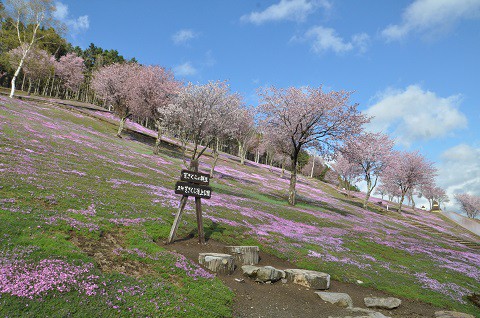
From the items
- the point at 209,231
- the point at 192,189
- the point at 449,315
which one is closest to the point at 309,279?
the point at 449,315

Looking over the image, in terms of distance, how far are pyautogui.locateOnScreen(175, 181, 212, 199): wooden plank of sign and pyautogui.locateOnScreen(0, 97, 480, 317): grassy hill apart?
2589mm

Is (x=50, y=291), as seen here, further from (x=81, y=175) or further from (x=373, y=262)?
(x=373, y=262)

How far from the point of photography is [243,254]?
15.3m

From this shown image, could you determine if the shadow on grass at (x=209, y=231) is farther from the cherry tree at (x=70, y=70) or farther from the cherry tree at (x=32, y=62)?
the cherry tree at (x=70, y=70)

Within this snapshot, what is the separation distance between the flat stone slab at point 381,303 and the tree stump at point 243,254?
19.8ft

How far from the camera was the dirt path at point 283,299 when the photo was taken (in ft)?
36.7

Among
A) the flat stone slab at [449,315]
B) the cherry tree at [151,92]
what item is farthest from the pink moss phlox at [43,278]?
the cherry tree at [151,92]

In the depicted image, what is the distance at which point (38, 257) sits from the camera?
29.8ft

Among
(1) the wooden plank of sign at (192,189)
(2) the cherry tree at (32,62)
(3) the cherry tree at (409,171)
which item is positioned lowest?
(1) the wooden plank of sign at (192,189)

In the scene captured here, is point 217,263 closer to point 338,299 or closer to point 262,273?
point 262,273

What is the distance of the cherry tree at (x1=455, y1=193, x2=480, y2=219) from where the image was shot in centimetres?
13312

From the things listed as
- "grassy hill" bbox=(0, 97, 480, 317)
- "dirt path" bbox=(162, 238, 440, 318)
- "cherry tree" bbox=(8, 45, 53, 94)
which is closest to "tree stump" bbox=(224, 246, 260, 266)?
"dirt path" bbox=(162, 238, 440, 318)

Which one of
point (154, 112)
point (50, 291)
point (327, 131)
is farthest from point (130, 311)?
point (154, 112)

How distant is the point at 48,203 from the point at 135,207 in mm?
5086
